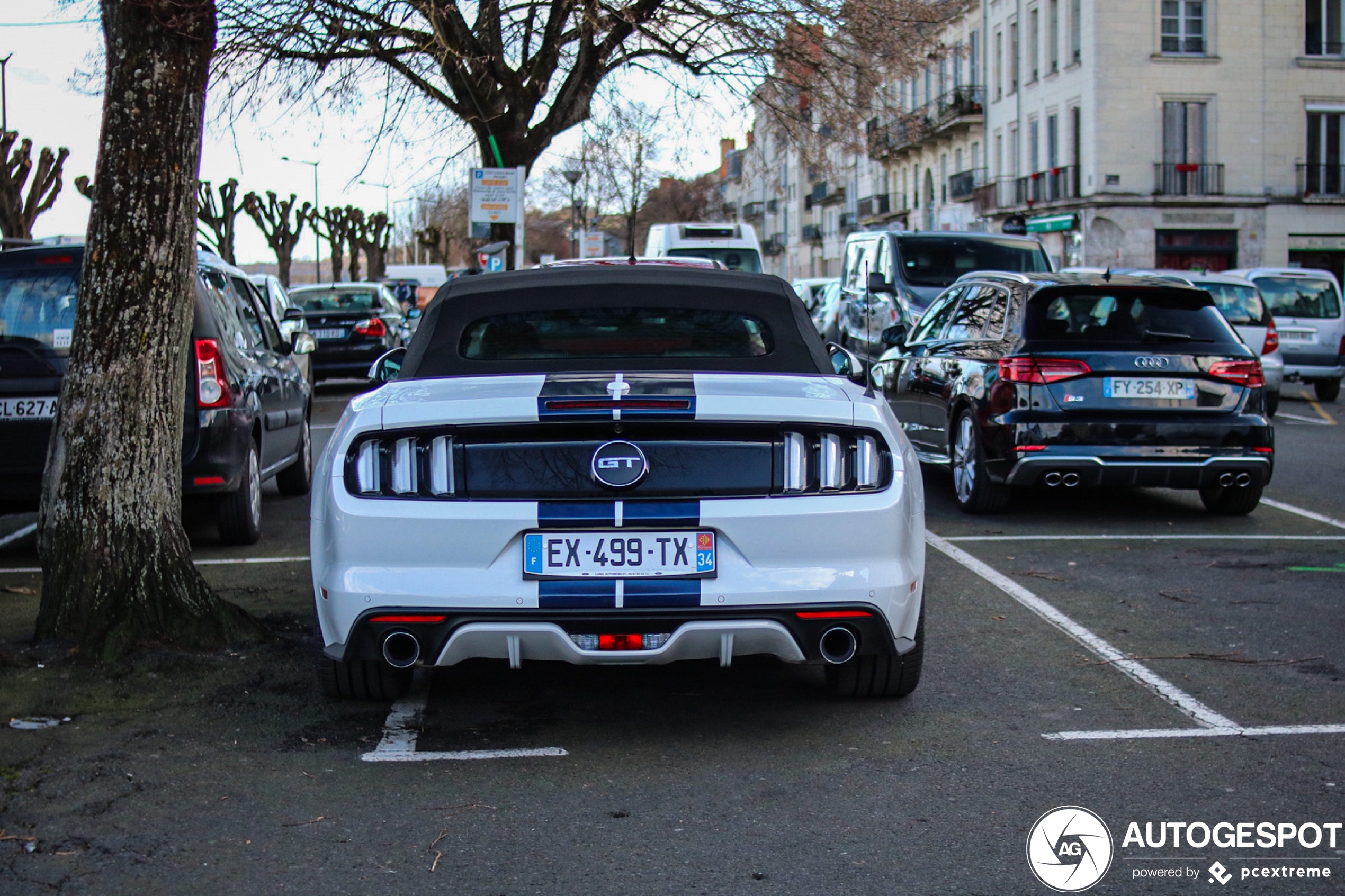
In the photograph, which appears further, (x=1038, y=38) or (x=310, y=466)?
(x=1038, y=38)

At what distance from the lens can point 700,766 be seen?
4.73 m

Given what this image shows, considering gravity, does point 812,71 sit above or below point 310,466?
above

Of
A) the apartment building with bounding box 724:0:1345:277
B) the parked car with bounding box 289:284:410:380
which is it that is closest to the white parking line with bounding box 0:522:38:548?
the parked car with bounding box 289:284:410:380

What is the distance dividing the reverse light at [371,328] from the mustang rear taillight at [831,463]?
66.7 feet

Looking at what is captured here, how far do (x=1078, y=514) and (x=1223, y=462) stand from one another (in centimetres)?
108

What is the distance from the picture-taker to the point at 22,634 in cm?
645

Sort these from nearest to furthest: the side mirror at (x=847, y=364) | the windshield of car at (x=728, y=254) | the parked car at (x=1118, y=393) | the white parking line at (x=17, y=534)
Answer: the side mirror at (x=847, y=364)
the parked car at (x=1118, y=393)
the white parking line at (x=17, y=534)
the windshield of car at (x=728, y=254)

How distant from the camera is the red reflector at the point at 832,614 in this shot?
4.76 meters

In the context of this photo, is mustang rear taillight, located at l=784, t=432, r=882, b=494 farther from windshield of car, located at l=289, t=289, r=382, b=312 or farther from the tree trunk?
windshield of car, located at l=289, t=289, r=382, b=312

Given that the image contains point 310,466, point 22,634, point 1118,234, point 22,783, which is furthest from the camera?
point 1118,234

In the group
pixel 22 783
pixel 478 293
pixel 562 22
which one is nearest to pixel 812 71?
pixel 562 22

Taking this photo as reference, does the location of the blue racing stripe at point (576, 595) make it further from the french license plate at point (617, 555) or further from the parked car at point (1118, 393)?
the parked car at point (1118, 393)

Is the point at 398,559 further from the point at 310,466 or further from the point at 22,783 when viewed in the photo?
the point at 310,466
